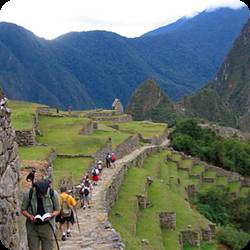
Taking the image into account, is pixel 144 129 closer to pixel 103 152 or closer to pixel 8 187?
pixel 103 152

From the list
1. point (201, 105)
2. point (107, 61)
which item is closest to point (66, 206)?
point (201, 105)

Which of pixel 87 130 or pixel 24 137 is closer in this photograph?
pixel 24 137

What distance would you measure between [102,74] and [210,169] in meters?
72.6

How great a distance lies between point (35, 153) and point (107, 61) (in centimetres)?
A: 9665

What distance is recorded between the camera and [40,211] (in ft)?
18.9

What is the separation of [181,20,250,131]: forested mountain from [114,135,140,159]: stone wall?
5566 cm

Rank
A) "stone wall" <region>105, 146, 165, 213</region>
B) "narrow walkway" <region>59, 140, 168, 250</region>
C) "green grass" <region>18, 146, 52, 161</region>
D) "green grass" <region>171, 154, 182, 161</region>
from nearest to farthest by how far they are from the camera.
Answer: "narrow walkway" <region>59, 140, 168, 250</region> < "stone wall" <region>105, 146, 165, 213</region> < "green grass" <region>18, 146, 52, 161</region> < "green grass" <region>171, 154, 182, 161</region>

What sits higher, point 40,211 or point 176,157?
point 40,211

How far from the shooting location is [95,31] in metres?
123

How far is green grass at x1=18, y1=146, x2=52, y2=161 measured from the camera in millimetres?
15328

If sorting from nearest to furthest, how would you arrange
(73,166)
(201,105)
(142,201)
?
(142,201)
(73,166)
(201,105)

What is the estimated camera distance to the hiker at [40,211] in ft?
18.8

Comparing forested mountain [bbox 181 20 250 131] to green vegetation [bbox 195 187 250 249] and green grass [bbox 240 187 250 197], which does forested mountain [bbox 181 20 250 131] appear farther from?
green vegetation [bbox 195 187 250 249]

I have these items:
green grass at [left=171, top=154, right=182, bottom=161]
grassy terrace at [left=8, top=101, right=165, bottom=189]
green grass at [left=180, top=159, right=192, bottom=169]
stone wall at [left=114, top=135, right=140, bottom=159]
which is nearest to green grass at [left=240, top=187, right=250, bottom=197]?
green grass at [left=180, top=159, right=192, bottom=169]
